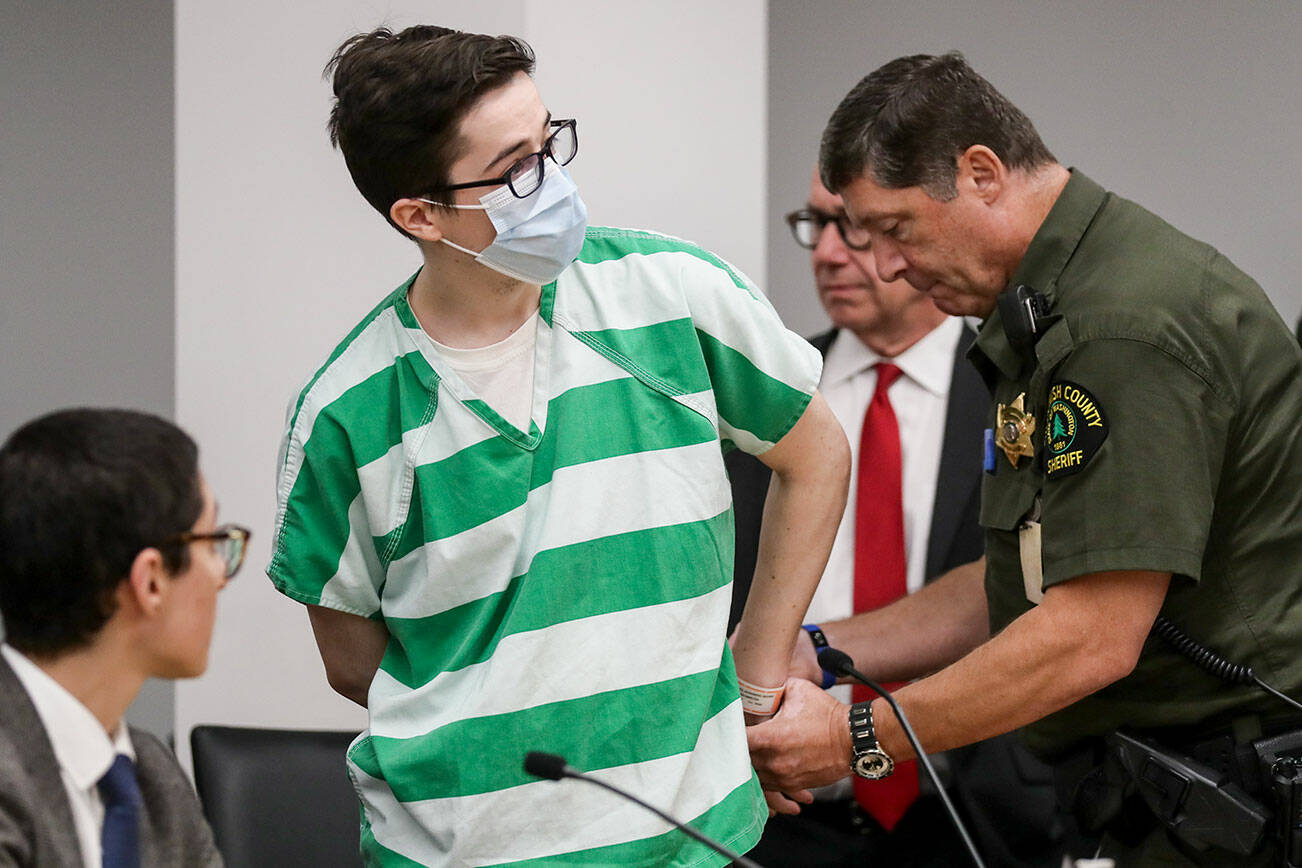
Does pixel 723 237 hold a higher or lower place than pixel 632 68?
lower

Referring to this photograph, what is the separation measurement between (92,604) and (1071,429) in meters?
1.12

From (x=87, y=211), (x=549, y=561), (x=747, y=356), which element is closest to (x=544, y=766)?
(x=549, y=561)

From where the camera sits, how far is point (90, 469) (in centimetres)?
126

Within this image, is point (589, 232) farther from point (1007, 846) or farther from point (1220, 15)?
point (1220, 15)

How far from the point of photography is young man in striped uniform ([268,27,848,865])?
155 centimetres

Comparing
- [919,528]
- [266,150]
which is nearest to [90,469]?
[266,150]

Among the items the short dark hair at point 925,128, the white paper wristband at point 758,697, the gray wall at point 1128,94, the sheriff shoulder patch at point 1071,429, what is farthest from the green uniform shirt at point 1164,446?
the gray wall at point 1128,94

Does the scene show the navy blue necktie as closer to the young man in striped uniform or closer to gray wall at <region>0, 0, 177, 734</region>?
the young man in striped uniform

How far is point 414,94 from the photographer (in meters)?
1.56

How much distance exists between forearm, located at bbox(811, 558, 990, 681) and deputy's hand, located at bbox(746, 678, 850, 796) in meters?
0.40

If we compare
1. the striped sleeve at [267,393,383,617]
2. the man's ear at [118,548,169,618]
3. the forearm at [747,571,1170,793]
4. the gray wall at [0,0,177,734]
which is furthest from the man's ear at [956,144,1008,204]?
the gray wall at [0,0,177,734]

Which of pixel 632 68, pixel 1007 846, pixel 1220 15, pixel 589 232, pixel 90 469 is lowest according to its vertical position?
pixel 1007 846

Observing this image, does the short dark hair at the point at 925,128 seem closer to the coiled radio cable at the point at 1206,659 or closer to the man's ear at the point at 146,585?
the coiled radio cable at the point at 1206,659

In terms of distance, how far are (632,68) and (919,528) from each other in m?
0.97
